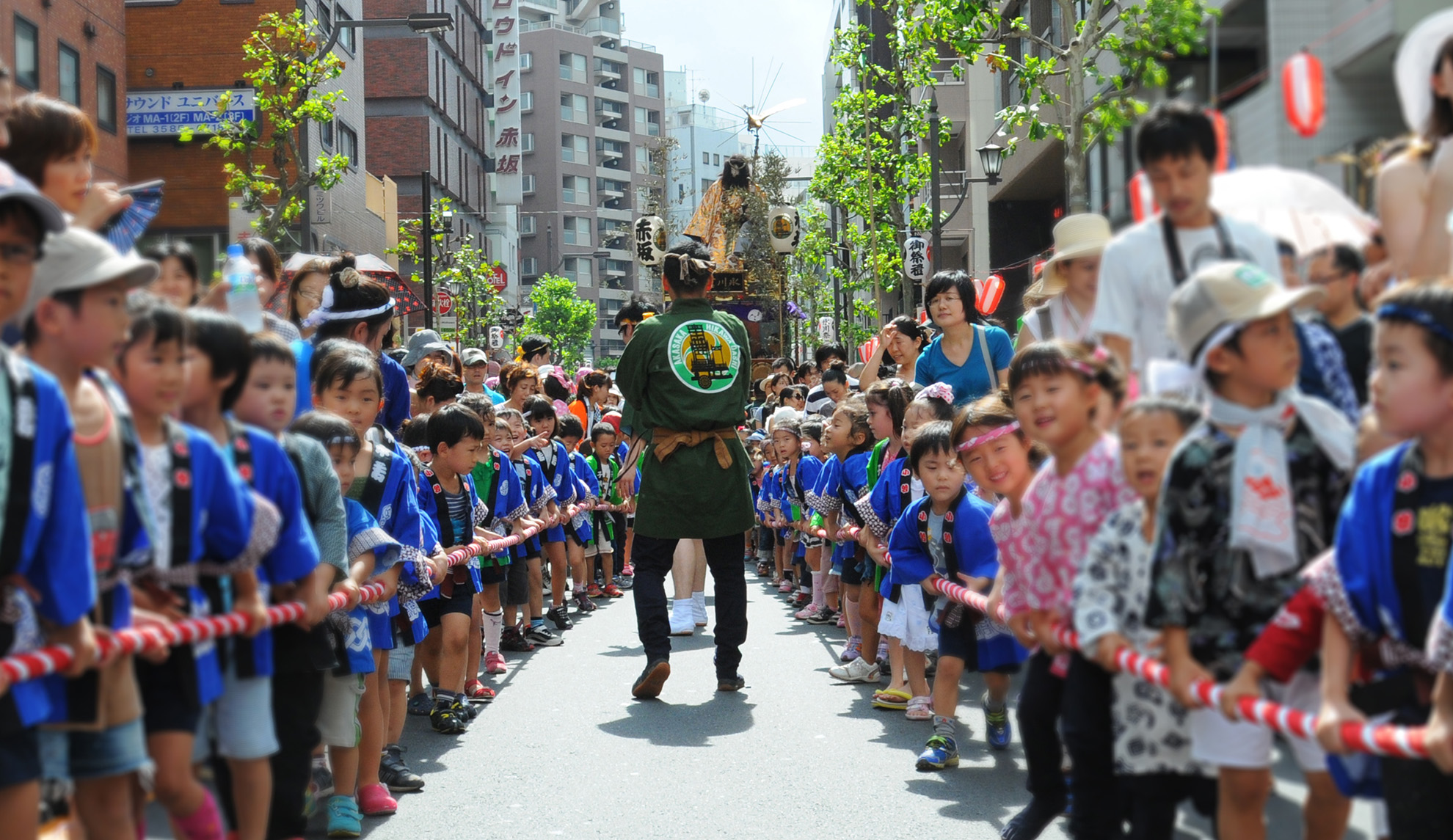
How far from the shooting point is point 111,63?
453cm

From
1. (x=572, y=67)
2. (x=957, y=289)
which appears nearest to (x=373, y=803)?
(x=957, y=289)

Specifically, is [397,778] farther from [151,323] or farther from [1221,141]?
[1221,141]

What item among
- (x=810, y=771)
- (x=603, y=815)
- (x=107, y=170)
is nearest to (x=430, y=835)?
(x=603, y=815)

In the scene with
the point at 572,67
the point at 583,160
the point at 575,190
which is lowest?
the point at 575,190

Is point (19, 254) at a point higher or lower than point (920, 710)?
higher

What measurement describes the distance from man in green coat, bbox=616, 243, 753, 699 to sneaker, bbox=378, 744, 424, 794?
242cm

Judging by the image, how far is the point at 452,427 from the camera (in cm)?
826

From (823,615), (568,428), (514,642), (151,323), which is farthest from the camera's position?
(568,428)

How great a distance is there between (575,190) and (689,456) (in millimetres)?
111129

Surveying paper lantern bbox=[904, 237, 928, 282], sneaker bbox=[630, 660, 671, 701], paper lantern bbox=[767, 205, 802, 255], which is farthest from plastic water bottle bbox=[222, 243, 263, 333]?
paper lantern bbox=[767, 205, 802, 255]

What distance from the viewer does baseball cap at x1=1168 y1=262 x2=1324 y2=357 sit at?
293cm

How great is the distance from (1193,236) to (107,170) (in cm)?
274

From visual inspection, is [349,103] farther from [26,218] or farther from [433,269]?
[26,218]

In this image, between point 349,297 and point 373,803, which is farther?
point 349,297
